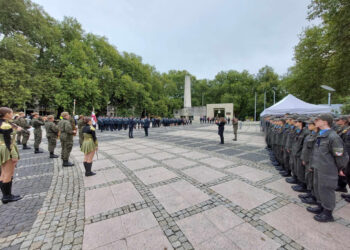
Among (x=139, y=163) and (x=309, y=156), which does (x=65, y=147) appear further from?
(x=309, y=156)

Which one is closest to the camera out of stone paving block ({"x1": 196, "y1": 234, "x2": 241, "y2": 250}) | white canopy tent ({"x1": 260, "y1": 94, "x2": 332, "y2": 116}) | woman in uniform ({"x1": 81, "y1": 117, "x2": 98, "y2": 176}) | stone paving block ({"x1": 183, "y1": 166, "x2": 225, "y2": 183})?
stone paving block ({"x1": 196, "y1": 234, "x2": 241, "y2": 250})

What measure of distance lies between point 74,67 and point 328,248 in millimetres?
27906

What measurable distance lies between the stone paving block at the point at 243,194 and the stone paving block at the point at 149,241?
5.47 ft

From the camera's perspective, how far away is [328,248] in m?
1.96

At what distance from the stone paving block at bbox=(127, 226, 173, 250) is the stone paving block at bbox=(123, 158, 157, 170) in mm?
3024

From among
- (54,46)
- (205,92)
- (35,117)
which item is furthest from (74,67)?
(205,92)

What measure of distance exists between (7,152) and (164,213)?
3305 millimetres

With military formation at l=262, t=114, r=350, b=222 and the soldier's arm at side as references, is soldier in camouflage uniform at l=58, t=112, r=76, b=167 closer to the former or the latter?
military formation at l=262, t=114, r=350, b=222

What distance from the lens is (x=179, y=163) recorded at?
5.64 m

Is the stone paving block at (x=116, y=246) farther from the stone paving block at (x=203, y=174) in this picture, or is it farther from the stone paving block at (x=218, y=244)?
the stone paving block at (x=203, y=174)

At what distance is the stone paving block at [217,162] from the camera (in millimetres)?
5359

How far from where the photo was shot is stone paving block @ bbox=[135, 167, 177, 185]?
4207 mm

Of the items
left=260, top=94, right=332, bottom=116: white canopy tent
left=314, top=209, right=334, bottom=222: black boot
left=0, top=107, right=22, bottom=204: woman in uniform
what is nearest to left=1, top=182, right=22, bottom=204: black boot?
left=0, top=107, right=22, bottom=204: woman in uniform

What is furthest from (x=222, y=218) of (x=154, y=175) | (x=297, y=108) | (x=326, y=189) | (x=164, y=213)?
(x=297, y=108)
